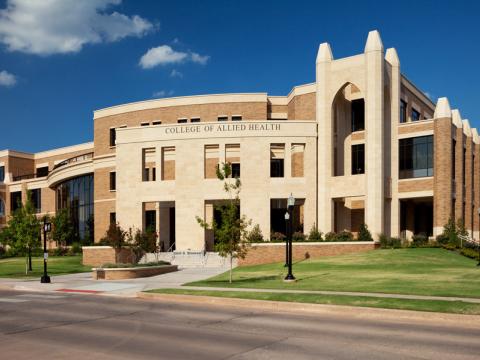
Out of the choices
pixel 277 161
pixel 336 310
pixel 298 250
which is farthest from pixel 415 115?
pixel 336 310

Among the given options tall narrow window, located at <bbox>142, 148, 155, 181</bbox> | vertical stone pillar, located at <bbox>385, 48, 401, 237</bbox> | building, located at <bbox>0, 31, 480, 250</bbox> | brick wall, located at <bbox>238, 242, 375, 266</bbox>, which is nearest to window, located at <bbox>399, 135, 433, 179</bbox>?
building, located at <bbox>0, 31, 480, 250</bbox>

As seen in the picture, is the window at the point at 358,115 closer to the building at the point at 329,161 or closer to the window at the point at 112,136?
the building at the point at 329,161

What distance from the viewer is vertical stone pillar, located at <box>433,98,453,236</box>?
4141cm

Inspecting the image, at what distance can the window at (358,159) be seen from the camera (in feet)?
149

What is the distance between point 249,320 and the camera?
14750mm

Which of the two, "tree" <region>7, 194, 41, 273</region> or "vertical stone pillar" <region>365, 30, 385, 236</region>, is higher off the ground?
"vertical stone pillar" <region>365, 30, 385, 236</region>

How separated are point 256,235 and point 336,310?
23.7 meters

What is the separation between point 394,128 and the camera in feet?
145

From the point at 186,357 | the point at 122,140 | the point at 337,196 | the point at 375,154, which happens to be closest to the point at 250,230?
the point at 337,196

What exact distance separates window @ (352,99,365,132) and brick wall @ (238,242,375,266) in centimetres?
1312

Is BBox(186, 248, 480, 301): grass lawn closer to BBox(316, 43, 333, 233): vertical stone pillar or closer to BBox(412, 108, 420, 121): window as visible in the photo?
BBox(316, 43, 333, 233): vertical stone pillar

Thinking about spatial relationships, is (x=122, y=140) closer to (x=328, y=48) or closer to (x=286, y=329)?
(x=328, y=48)

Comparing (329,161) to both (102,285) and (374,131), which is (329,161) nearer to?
(374,131)

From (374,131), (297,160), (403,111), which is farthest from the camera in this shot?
(403,111)
